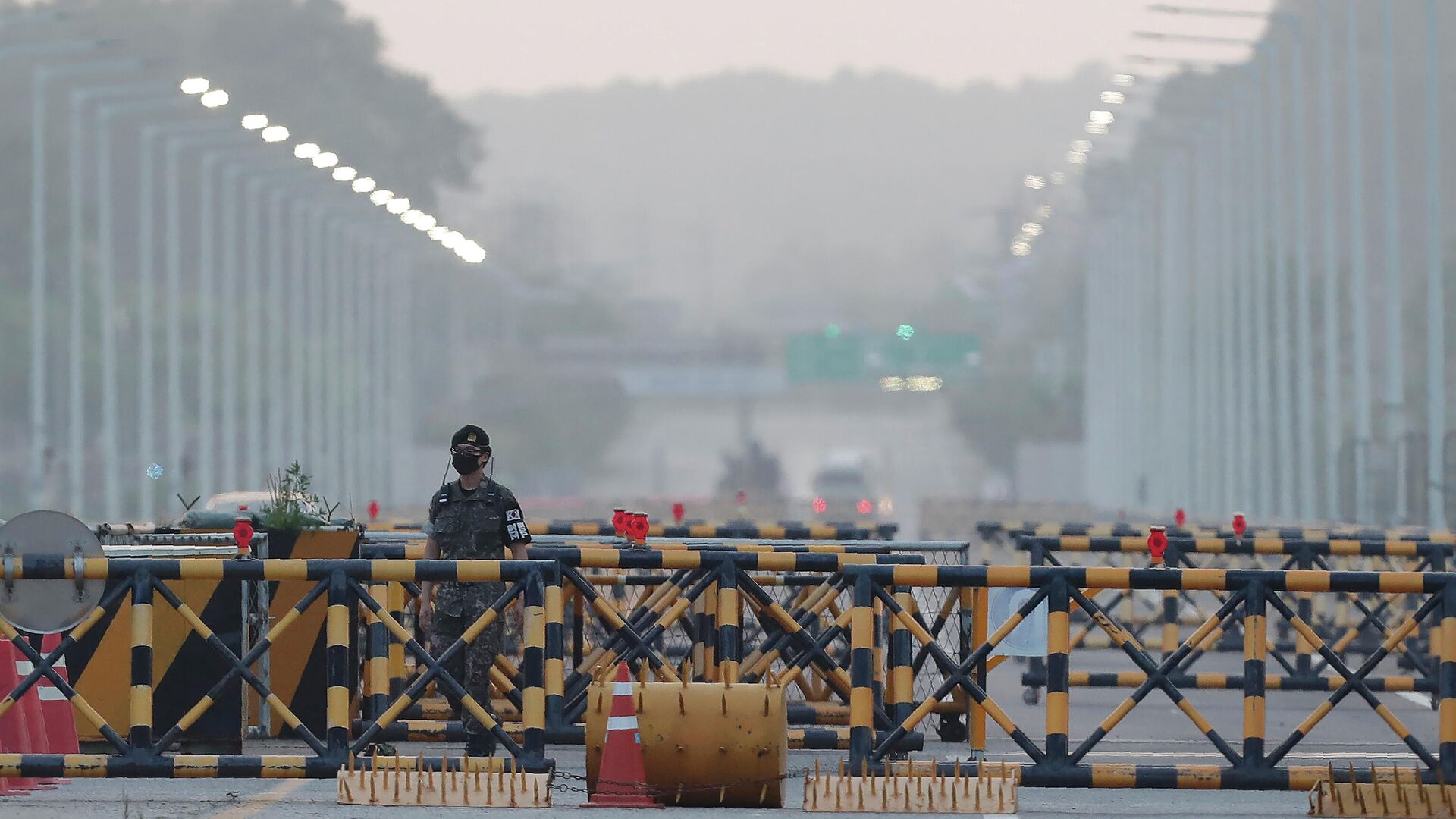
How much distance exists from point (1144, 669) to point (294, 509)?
5.37 metres

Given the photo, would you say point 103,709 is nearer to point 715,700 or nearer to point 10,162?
point 715,700

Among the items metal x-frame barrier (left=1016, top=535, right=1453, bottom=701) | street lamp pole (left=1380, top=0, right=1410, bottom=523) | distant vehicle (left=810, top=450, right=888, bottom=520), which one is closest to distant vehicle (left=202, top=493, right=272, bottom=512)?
metal x-frame barrier (left=1016, top=535, right=1453, bottom=701)

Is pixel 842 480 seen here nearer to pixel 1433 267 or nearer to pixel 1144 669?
pixel 1433 267

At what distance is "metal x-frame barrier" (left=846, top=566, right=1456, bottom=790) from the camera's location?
11500 millimetres

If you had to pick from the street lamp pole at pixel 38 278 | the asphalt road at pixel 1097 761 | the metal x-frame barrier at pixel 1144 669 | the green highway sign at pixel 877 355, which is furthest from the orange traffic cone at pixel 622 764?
the green highway sign at pixel 877 355

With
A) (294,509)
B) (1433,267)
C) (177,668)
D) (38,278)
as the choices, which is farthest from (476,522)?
(38,278)

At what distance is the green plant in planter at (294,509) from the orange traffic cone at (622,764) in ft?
12.0

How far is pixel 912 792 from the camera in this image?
11492 millimetres

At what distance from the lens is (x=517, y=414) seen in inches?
5162

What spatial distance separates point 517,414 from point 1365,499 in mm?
89918

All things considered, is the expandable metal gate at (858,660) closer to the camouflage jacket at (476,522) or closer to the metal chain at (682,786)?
the metal chain at (682,786)

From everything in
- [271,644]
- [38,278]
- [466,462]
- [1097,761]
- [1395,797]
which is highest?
[38,278]

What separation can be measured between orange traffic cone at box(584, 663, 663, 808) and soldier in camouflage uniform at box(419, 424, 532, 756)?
1200 mm

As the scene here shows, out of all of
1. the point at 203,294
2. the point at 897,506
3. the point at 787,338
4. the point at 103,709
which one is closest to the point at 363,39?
the point at 787,338
